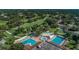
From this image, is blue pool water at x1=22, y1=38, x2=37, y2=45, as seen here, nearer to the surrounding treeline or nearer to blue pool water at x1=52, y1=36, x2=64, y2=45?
the surrounding treeline

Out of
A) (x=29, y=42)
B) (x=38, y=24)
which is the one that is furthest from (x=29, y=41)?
(x=38, y=24)

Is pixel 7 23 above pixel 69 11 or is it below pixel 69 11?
below

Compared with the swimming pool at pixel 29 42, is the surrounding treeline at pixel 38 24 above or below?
above

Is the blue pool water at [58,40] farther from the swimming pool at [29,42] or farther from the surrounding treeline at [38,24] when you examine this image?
the swimming pool at [29,42]

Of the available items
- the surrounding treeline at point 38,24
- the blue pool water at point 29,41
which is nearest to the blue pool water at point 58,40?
the surrounding treeline at point 38,24

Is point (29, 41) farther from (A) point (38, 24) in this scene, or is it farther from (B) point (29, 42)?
(A) point (38, 24)

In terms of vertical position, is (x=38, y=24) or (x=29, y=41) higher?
(x=38, y=24)
